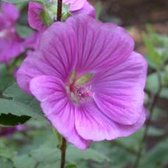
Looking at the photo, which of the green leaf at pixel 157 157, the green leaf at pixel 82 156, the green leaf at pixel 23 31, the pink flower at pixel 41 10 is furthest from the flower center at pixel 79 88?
the green leaf at pixel 157 157

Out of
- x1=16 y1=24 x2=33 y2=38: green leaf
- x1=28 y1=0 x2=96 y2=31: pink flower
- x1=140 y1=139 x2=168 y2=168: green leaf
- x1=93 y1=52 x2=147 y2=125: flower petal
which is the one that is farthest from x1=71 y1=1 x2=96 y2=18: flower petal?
x1=140 y1=139 x2=168 y2=168: green leaf

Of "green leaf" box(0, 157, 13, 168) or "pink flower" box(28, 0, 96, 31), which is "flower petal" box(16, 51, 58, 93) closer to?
A: "pink flower" box(28, 0, 96, 31)

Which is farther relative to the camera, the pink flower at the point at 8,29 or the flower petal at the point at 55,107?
the pink flower at the point at 8,29

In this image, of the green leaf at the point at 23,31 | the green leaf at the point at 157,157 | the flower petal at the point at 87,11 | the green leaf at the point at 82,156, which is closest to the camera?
the flower petal at the point at 87,11

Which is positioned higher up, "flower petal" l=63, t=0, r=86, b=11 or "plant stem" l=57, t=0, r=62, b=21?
"plant stem" l=57, t=0, r=62, b=21

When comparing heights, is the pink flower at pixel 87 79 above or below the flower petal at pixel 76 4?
below

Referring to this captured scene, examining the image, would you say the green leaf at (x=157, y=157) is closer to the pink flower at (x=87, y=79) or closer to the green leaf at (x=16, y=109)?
the pink flower at (x=87, y=79)

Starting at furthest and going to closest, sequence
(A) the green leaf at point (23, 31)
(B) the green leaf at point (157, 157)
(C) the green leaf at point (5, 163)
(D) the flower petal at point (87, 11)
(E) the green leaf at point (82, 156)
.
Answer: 1. (B) the green leaf at point (157, 157)
2. (A) the green leaf at point (23, 31)
3. (E) the green leaf at point (82, 156)
4. (C) the green leaf at point (5, 163)
5. (D) the flower petal at point (87, 11)
